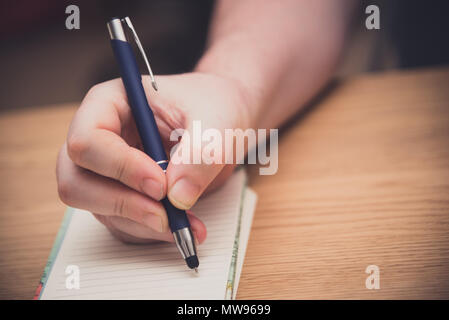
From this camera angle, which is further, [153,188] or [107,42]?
[107,42]

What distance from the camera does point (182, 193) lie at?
365 mm

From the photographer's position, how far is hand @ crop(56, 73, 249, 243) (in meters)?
0.36

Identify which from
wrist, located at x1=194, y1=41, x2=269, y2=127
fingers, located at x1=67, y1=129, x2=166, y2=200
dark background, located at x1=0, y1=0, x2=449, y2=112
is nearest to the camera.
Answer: fingers, located at x1=67, y1=129, x2=166, y2=200

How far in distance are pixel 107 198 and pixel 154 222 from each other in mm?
49

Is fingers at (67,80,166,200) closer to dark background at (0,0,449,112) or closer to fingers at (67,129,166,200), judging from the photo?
fingers at (67,129,166,200)

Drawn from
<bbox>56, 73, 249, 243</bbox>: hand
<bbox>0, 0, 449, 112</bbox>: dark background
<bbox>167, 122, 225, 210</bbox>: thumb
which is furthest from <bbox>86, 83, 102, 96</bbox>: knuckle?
<bbox>0, 0, 449, 112</bbox>: dark background

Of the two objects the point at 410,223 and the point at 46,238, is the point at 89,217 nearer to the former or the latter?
the point at 46,238

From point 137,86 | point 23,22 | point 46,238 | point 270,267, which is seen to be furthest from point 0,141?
point 23,22

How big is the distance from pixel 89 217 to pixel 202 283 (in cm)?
18

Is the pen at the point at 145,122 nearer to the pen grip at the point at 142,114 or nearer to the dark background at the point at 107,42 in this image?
the pen grip at the point at 142,114

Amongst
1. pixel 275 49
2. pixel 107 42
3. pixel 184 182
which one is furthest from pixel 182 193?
pixel 107 42

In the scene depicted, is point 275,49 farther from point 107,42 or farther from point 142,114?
point 107,42

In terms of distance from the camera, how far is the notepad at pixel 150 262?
1.21ft
